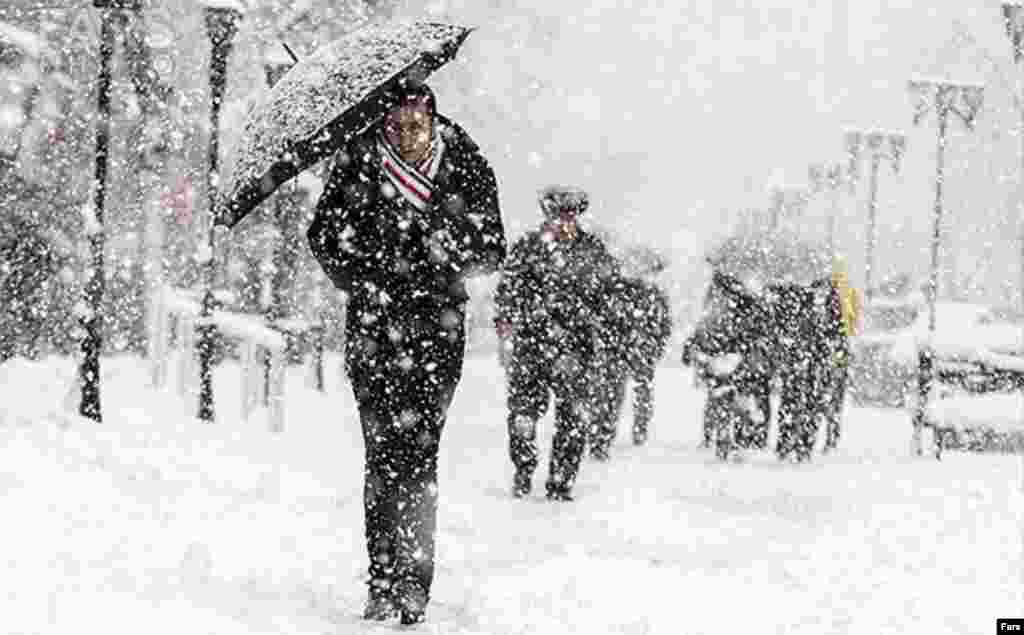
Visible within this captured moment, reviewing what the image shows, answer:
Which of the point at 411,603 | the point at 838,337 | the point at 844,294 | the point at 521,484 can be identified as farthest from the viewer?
the point at 844,294

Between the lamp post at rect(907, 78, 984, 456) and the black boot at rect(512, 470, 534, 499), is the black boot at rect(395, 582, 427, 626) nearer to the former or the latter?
the black boot at rect(512, 470, 534, 499)

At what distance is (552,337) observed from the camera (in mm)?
11477

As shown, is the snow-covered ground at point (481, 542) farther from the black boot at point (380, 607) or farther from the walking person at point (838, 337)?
the walking person at point (838, 337)

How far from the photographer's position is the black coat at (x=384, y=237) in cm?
661

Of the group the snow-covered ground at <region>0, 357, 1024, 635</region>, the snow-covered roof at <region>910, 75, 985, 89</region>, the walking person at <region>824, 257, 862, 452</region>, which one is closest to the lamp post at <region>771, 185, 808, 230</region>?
the snow-covered roof at <region>910, 75, 985, 89</region>

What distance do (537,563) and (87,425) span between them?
399cm

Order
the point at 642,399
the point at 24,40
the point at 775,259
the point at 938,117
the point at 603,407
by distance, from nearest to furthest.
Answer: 1. the point at 24,40
2. the point at 603,407
3. the point at 775,259
4. the point at 642,399
5. the point at 938,117

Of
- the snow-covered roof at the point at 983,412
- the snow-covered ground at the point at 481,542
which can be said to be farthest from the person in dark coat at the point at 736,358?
the snow-covered roof at the point at 983,412

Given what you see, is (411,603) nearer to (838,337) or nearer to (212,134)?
(212,134)

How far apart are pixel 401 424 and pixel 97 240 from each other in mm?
6716

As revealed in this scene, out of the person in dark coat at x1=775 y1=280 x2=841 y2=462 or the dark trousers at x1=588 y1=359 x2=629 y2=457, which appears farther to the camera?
the person in dark coat at x1=775 y1=280 x2=841 y2=462

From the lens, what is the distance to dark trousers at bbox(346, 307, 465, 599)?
6570 mm

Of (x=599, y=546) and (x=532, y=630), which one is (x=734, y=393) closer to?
(x=599, y=546)

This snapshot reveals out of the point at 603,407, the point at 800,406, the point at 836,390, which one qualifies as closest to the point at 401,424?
the point at 603,407
